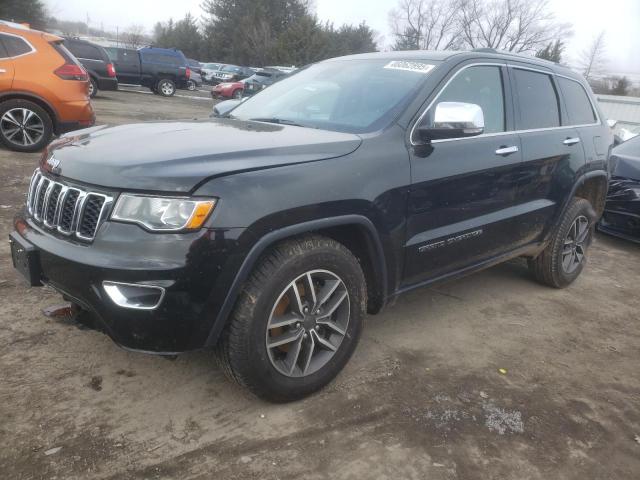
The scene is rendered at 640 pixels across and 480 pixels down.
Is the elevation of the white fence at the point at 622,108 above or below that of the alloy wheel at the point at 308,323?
above

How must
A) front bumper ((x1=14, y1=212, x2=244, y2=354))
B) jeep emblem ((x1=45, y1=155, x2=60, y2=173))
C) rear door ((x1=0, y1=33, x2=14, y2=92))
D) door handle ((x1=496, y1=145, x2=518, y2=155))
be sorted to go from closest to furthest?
front bumper ((x1=14, y1=212, x2=244, y2=354))
jeep emblem ((x1=45, y1=155, x2=60, y2=173))
door handle ((x1=496, y1=145, x2=518, y2=155))
rear door ((x1=0, y1=33, x2=14, y2=92))

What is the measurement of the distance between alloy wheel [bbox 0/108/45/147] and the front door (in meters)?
6.20

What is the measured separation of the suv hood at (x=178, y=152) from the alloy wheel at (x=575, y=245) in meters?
2.67

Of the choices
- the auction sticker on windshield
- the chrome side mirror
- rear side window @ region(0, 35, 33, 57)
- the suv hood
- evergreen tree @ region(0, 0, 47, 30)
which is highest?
evergreen tree @ region(0, 0, 47, 30)

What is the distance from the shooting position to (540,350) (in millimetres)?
3520

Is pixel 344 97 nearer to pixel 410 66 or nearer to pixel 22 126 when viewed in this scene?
pixel 410 66

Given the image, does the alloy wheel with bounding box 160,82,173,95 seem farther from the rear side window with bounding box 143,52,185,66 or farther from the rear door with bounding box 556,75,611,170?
the rear door with bounding box 556,75,611,170

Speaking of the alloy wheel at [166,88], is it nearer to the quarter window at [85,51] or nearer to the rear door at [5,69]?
the quarter window at [85,51]

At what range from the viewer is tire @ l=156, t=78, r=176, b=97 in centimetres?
2248

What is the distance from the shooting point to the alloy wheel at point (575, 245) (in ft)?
14.9

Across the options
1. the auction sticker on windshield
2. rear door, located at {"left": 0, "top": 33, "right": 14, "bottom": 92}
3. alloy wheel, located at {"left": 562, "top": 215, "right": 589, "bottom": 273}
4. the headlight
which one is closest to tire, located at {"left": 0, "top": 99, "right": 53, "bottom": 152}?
rear door, located at {"left": 0, "top": 33, "right": 14, "bottom": 92}

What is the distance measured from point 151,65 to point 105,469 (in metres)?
22.8

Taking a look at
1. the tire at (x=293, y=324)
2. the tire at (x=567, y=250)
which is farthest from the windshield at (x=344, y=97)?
the tire at (x=567, y=250)

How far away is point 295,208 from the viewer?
2.36 m
